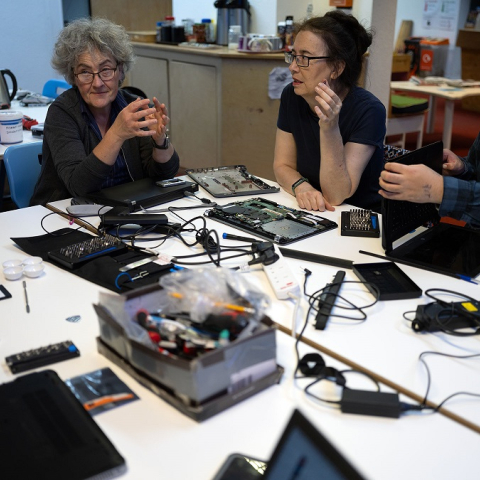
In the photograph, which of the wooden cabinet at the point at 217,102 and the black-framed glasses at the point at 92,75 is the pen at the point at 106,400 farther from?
the wooden cabinet at the point at 217,102

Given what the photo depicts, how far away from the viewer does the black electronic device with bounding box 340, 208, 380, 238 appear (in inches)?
70.4

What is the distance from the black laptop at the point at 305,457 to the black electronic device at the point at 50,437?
0.90 feet

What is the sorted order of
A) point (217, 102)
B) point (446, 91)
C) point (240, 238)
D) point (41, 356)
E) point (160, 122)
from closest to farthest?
point (41, 356), point (240, 238), point (160, 122), point (217, 102), point (446, 91)

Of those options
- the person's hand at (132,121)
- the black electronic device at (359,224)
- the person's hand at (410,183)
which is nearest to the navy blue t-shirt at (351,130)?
the black electronic device at (359,224)

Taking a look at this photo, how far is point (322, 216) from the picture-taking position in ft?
6.39

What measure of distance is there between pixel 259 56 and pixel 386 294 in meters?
2.83

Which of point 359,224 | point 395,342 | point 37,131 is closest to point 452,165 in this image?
point 359,224

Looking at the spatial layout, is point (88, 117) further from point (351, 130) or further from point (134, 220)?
point (351, 130)

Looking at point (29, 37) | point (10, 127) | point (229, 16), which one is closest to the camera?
point (10, 127)

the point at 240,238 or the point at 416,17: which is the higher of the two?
the point at 416,17

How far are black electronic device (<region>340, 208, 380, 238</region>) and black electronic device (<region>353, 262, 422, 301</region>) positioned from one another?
0.76 ft

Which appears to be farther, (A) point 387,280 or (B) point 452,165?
(B) point 452,165

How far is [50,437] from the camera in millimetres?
934

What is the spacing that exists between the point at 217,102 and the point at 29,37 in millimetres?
2275
